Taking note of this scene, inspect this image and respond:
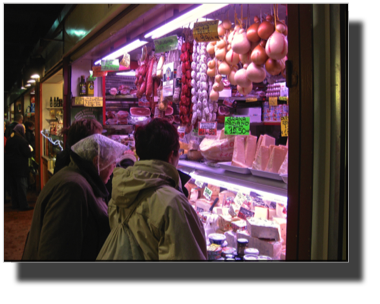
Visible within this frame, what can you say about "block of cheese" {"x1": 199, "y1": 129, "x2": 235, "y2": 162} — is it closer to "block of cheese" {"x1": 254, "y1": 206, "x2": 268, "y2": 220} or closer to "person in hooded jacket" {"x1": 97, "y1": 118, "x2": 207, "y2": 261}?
"block of cheese" {"x1": 254, "y1": 206, "x2": 268, "y2": 220}

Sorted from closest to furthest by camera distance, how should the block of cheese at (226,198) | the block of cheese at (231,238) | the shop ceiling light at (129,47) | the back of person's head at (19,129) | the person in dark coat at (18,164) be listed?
the block of cheese at (231,238) < the block of cheese at (226,198) < the shop ceiling light at (129,47) < the person in dark coat at (18,164) < the back of person's head at (19,129)

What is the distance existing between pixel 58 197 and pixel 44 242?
0.93 ft

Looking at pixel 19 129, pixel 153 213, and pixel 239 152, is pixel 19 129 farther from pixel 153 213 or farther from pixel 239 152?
pixel 153 213

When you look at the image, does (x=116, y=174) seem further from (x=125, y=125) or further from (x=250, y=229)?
(x=125, y=125)

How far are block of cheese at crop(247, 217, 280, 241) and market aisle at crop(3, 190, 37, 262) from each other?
3.89m

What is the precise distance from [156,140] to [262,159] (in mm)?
1046

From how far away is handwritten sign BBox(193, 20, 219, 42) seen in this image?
243cm

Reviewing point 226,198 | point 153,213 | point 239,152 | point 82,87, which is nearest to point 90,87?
point 82,87

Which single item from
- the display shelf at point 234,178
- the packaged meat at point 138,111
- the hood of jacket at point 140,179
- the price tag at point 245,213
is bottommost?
the price tag at point 245,213

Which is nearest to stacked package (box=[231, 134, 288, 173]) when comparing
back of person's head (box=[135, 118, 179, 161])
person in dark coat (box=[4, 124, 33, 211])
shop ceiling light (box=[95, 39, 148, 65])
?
Answer: back of person's head (box=[135, 118, 179, 161])

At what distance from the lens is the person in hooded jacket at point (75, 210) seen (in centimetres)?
194

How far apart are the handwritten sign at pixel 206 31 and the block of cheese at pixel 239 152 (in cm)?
88

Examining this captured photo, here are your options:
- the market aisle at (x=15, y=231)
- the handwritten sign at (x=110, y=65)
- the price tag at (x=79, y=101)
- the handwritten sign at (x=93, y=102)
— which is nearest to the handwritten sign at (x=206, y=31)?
the handwritten sign at (x=110, y=65)

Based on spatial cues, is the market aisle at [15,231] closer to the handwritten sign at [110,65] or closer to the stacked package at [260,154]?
the handwritten sign at [110,65]
